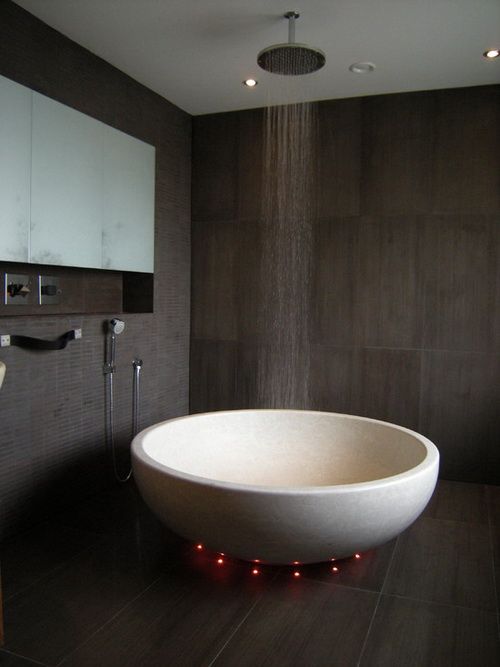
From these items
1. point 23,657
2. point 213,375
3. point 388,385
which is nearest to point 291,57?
point 388,385

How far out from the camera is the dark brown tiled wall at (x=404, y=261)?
3711 mm

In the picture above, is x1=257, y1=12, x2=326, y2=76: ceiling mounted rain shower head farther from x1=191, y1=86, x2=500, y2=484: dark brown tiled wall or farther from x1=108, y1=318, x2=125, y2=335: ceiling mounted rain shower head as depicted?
x1=108, y1=318, x2=125, y2=335: ceiling mounted rain shower head

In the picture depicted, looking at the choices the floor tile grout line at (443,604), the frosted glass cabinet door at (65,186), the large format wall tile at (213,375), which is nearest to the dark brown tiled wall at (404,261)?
the large format wall tile at (213,375)

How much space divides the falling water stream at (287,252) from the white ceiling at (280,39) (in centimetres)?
32

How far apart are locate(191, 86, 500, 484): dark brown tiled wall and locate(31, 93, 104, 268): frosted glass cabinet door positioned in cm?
134

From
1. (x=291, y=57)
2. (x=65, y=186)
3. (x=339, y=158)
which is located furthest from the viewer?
(x=339, y=158)

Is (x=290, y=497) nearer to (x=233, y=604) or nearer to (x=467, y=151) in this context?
(x=233, y=604)

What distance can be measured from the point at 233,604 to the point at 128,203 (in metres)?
2.33

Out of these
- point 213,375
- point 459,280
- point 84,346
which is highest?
point 459,280

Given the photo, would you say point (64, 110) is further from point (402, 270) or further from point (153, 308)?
point (402, 270)

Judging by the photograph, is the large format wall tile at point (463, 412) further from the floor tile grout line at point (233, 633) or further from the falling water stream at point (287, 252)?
the floor tile grout line at point (233, 633)

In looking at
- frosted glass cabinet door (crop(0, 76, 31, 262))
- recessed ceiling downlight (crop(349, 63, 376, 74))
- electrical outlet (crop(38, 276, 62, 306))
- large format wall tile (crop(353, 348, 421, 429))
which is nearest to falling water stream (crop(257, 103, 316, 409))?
large format wall tile (crop(353, 348, 421, 429))

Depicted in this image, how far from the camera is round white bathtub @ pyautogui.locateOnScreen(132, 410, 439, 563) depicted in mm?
2188

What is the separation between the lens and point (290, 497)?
7.09ft
